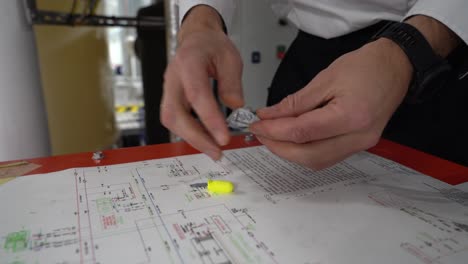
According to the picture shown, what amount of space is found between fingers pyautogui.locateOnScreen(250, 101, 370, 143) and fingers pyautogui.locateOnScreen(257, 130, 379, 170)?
1 centimetres

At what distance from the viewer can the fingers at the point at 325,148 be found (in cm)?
31

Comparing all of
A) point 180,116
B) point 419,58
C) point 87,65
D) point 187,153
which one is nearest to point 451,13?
point 419,58

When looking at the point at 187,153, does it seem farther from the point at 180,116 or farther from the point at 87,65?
the point at 87,65

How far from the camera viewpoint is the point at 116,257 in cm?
27

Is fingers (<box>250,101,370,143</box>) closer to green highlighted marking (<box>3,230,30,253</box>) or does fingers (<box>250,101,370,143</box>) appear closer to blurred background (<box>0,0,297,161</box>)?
green highlighted marking (<box>3,230,30,253</box>)

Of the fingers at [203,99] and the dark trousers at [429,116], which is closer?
the fingers at [203,99]

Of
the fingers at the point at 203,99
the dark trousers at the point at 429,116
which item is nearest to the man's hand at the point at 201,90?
the fingers at the point at 203,99

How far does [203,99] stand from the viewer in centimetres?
31

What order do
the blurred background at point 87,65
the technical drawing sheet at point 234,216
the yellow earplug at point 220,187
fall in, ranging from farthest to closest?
the blurred background at point 87,65, the yellow earplug at point 220,187, the technical drawing sheet at point 234,216

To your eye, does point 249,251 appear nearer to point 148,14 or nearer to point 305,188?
point 305,188

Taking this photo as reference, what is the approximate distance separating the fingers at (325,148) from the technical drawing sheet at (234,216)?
0.20 feet

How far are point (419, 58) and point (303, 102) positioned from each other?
0.40 ft

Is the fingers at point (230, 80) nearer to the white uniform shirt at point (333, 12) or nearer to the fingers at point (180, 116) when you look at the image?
the fingers at point (180, 116)

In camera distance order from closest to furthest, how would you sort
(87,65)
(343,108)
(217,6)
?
(343,108) → (217,6) → (87,65)
